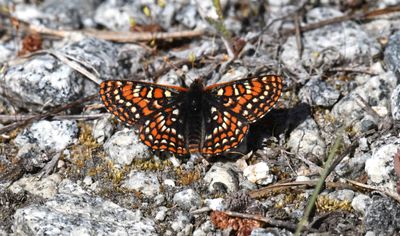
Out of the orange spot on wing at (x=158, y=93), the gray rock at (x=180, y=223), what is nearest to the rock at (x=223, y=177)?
the gray rock at (x=180, y=223)

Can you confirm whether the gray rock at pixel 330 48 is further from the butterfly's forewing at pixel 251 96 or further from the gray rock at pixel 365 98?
the butterfly's forewing at pixel 251 96

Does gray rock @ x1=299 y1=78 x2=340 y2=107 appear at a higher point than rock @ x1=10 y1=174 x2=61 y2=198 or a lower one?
higher

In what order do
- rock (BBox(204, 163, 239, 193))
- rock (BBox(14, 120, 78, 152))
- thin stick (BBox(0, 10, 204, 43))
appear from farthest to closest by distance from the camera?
1. thin stick (BBox(0, 10, 204, 43))
2. rock (BBox(14, 120, 78, 152))
3. rock (BBox(204, 163, 239, 193))

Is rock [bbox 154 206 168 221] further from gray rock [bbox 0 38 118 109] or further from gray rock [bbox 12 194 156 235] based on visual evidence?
gray rock [bbox 0 38 118 109]

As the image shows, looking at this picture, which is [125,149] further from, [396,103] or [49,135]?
[396,103]

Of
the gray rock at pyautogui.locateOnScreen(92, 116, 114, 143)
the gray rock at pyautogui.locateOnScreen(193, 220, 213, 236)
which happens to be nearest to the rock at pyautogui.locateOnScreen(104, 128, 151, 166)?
the gray rock at pyautogui.locateOnScreen(92, 116, 114, 143)

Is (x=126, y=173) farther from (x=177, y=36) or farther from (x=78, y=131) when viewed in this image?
(x=177, y=36)

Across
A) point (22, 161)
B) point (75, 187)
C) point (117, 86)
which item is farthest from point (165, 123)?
point (22, 161)
